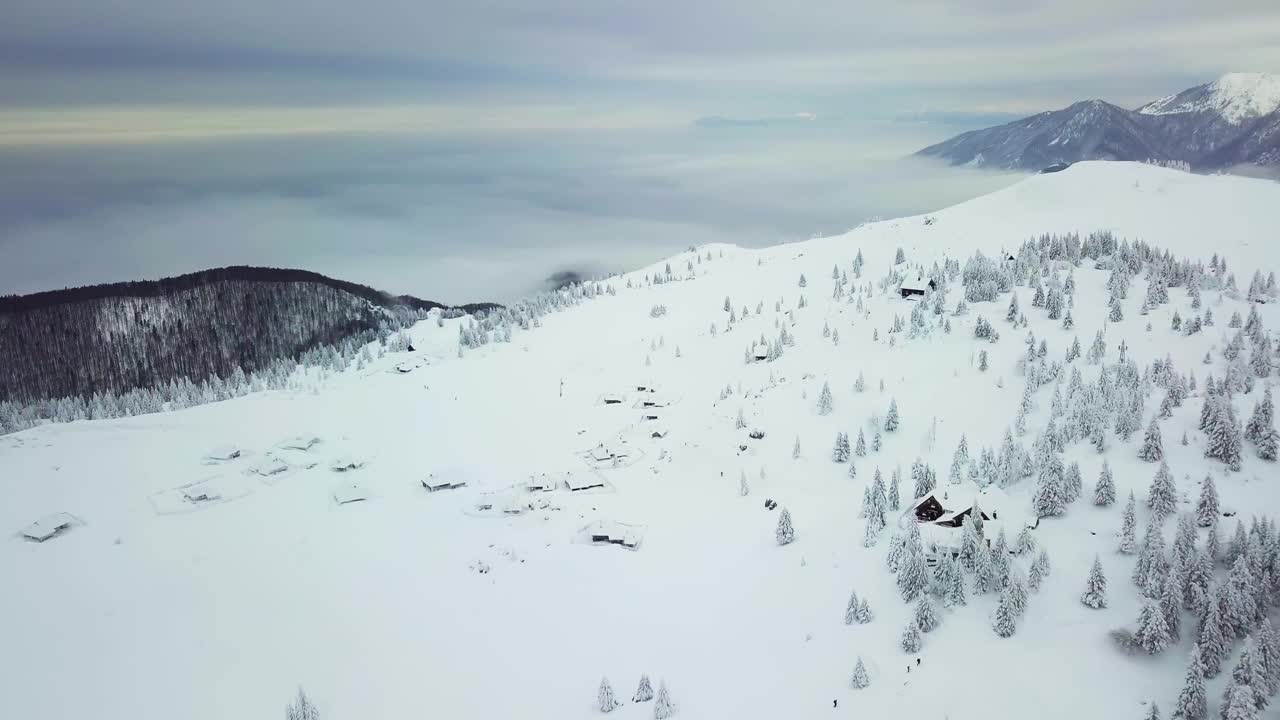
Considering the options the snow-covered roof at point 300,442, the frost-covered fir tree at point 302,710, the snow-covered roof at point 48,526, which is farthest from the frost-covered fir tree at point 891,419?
the snow-covered roof at point 48,526

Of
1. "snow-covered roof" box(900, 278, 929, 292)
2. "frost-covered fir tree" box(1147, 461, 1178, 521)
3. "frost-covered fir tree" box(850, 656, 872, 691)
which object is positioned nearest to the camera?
"frost-covered fir tree" box(850, 656, 872, 691)

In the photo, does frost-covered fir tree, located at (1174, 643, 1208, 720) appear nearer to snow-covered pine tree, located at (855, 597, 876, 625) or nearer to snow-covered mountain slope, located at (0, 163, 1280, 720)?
snow-covered mountain slope, located at (0, 163, 1280, 720)

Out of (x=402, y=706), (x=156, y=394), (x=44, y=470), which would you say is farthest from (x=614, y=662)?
(x=156, y=394)

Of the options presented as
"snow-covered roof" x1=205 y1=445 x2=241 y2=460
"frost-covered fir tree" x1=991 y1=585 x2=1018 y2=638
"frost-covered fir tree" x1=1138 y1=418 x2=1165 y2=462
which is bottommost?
"frost-covered fir tree" x1=991 y1=585 x2=1018 y2=638

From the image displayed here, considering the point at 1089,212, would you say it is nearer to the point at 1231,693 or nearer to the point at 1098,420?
the point at 1098,420

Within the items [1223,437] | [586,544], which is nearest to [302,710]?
[586,544]

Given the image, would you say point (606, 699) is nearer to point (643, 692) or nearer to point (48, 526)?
point (643, 692)

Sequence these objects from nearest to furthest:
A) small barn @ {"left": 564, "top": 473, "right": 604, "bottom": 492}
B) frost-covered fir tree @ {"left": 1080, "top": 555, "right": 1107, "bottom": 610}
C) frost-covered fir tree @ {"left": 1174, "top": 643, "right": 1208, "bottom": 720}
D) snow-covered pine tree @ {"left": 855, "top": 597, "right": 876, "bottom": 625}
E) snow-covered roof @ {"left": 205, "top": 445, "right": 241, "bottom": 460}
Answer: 1. frost-covered fir tree @ {"left": 1174, "top": 643, "right": 1208, "bottom": 720}
2. frost-covered fir tree @ {"left": 1080, "top": 555, "right": 1107, "bottom": 610}
3. snow-covered pine tree @ {"left": 855, "top": 597, "right": 876, "bottom": 625}
4. small barn @ {"left": 564, "top": 473, "right": 604, "bottom": 492}
5. snow-covered roof @ {"left": 205, "top": 445, "right": 241, "bottom": 460}

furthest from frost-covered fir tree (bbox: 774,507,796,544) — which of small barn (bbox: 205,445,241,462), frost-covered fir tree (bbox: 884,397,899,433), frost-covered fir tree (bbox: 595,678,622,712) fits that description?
small barn (bbox: 205,445,241,462)
